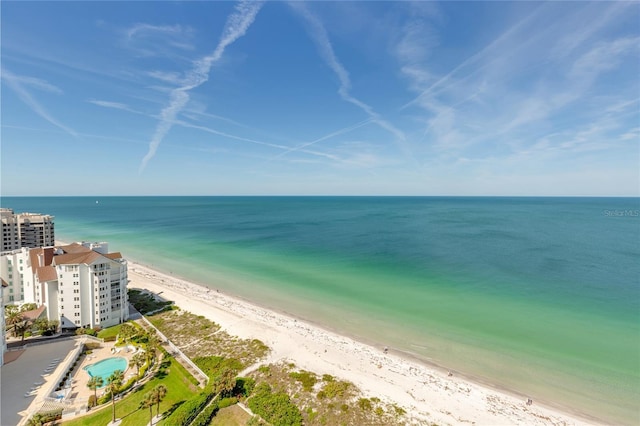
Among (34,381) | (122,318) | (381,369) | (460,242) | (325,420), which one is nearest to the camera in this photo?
(325,420)

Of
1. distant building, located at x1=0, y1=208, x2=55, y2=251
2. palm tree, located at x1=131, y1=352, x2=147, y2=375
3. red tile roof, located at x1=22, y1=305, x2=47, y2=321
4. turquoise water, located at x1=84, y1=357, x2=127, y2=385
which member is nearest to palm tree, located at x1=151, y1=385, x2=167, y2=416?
palm tree, located at x1=131, y1=352, x2=147, y2=375

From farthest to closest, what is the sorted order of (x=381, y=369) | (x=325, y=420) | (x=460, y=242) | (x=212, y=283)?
(x=460, y=242)
(x=212, y=283)
(x=381, y=369)
(x=325, y=420)

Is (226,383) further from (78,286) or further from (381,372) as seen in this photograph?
(78,286)

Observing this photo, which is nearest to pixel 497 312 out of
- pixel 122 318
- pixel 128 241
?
pixel 122 318

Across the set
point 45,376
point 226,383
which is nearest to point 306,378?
point 226,383

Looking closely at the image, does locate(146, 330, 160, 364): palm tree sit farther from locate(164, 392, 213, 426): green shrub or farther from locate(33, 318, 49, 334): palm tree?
locate(33, 318, 49, 334): palm tree

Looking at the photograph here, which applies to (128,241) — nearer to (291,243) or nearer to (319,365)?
(291,243)
